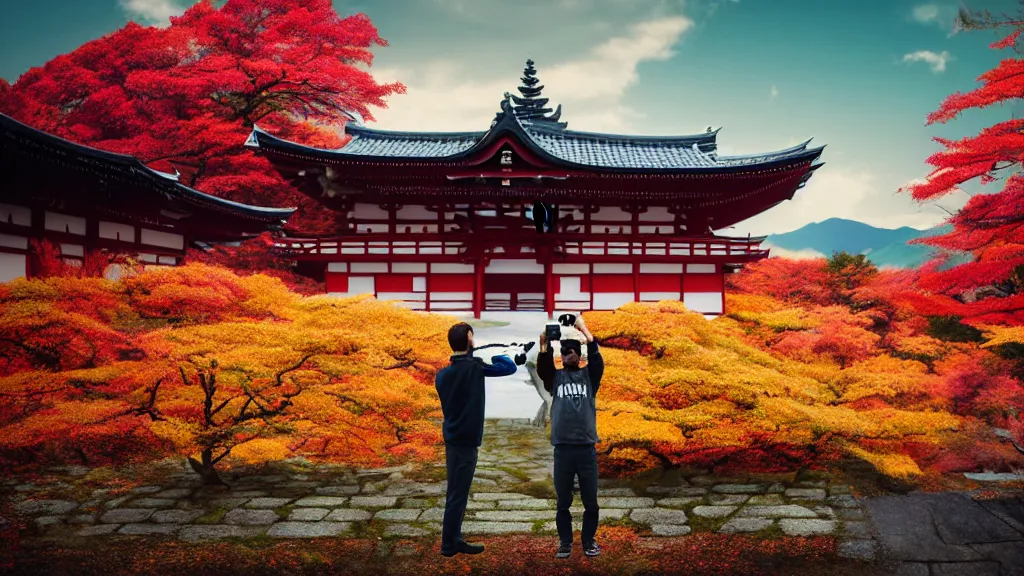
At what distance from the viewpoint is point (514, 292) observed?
44.5 feet

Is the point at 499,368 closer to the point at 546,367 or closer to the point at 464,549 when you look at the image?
the point at 546,367

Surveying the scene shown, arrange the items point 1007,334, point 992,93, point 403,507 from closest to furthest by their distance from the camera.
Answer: point 403,507 → point 1007,334 → point 992,93

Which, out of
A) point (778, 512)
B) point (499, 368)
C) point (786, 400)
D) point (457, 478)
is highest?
point (499, 368)

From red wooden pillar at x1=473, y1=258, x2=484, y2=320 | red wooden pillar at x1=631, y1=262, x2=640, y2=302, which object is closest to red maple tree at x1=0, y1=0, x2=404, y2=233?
red wooden pillar at x1=473, y1=258, x2=484, y2=320

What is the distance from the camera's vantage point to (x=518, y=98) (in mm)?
25766

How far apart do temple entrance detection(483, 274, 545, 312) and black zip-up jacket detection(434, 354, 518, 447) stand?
8682 mm

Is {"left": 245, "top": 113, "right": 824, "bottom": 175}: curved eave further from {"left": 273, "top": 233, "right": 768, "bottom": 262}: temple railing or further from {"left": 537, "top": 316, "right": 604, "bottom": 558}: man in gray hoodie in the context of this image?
{"left": 537, "top": 316, "right": 604, "bottom": 558}: man in gray hoodie

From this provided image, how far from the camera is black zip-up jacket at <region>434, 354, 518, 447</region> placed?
4445mm

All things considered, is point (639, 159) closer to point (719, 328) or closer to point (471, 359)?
point (719, 328)

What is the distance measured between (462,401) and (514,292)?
9147 mm

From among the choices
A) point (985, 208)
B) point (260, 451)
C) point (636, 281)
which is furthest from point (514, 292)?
point (985, 208)

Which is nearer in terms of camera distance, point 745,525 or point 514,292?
point 745,525

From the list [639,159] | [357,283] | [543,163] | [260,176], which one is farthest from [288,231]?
[639,159]

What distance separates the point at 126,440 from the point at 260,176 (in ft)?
33.5
